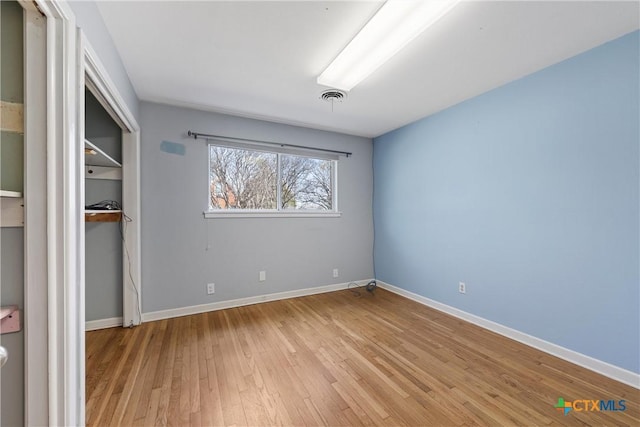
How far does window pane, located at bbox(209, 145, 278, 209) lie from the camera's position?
308 cm

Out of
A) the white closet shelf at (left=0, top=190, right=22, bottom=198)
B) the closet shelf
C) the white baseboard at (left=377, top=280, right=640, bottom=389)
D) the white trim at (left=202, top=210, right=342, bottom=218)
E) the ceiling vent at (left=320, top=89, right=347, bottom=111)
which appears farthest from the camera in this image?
the white trim at (left=202, top=210, right=342, bottom=218)

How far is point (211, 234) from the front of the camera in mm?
2977

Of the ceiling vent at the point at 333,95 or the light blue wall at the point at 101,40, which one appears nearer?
the light blue wall at the point at 101,40

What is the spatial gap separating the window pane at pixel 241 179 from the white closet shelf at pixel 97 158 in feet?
3.05

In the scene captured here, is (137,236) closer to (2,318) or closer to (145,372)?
(145,372)

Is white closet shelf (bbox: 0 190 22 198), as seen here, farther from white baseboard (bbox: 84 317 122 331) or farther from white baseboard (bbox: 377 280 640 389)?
white baseboard (bbox: 377 280 640 389)

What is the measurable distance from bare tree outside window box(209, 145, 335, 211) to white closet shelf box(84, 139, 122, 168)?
36.6 inches

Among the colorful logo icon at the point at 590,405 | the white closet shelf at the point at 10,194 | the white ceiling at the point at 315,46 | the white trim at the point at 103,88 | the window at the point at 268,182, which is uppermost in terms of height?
the white ceiling at the point at 315,46

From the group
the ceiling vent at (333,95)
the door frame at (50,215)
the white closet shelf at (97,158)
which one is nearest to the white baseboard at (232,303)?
the white closet shelf at (97,158)

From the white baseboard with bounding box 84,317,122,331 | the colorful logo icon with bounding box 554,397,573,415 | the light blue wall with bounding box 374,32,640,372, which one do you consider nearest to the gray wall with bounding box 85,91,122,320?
the white baseboard with bounding box 84,317,122,331

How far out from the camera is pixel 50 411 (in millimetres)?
1009

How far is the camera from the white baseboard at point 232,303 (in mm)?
2711

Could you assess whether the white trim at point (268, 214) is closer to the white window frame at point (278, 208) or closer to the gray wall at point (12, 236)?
the white window frame at point (278, 208)

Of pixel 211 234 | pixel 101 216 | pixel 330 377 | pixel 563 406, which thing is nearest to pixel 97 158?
pixel 101 216
